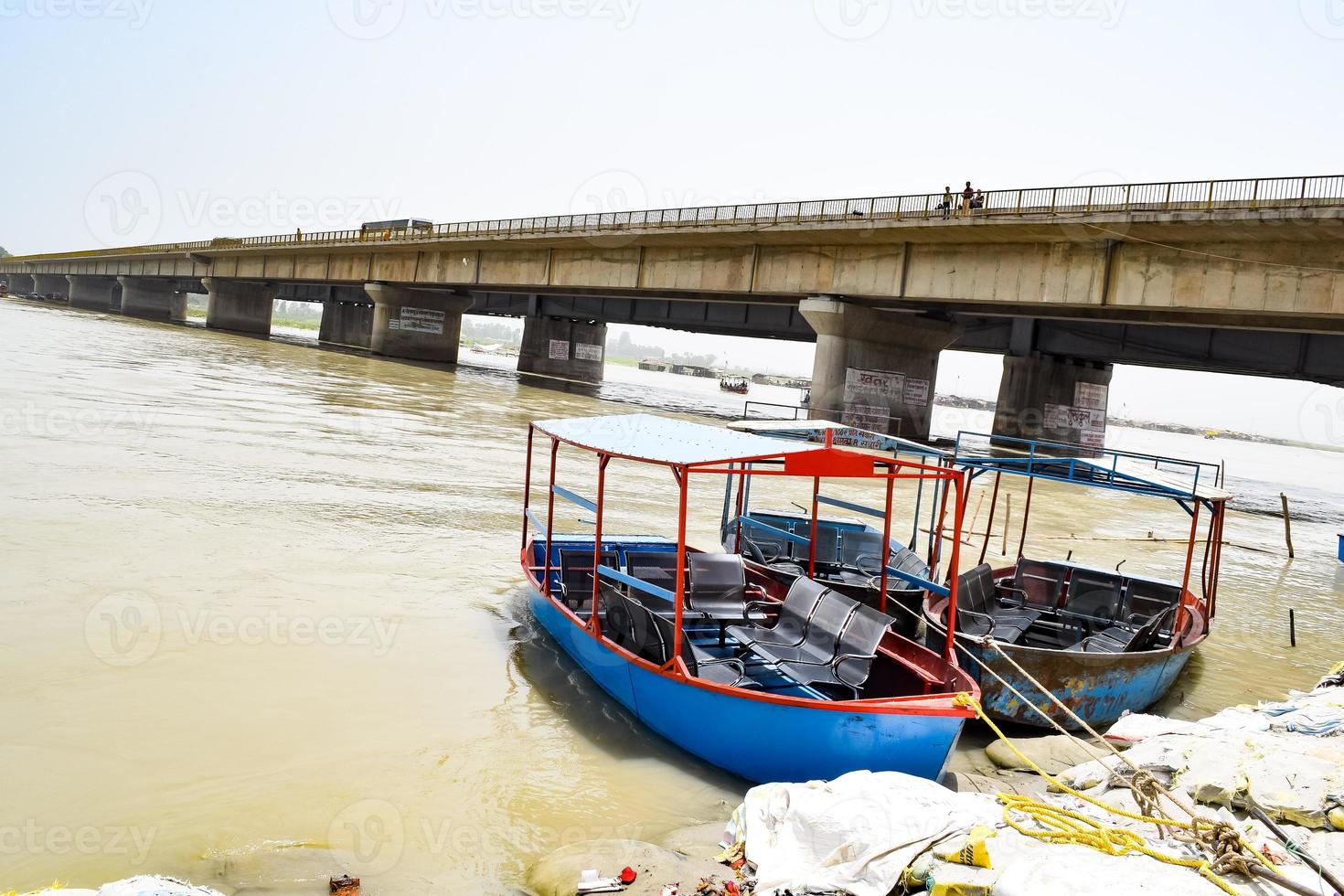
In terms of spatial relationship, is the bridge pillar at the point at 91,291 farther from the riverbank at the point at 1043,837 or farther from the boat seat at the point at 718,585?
the riverbank at the point at 1043,837

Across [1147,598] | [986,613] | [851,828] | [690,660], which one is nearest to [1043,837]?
[851,828]

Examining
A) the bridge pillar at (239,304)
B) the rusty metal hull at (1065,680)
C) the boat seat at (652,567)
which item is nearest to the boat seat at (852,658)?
the rusty metal hull at (1065,680)

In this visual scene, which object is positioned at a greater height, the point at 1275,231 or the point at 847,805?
the point at 1275,231

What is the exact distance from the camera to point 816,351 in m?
35.2

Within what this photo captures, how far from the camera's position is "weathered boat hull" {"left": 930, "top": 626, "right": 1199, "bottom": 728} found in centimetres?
874

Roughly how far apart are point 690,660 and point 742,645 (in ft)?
4.63

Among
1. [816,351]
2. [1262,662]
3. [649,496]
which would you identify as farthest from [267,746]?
[816,351]

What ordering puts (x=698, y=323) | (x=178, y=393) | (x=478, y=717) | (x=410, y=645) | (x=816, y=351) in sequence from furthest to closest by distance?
1. (x=698, y=323)
2. (x=816, y=351)
3. (x=178, y=393)
4. (x=410, y=645)
5. (x=478, y=717)

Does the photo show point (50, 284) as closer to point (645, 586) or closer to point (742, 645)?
point (742, 645)

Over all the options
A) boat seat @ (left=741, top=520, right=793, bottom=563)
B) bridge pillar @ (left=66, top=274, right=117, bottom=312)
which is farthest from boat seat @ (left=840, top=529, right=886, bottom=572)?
bridge pillar @ (left=66, top=274, right=117, bottom=312)

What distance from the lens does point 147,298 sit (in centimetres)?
9550

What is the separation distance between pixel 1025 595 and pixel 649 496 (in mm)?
10225

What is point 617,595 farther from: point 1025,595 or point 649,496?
point 649,496

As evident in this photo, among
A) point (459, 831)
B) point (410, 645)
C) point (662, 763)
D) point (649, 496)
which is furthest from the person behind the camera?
point (649, 496)
